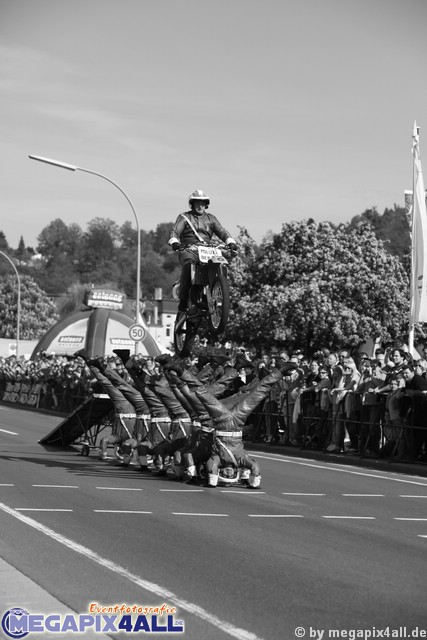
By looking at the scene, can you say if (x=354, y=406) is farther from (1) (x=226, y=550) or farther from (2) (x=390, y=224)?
(2) (x=390, y=224)

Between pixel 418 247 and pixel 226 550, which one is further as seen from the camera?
pixel 418 247

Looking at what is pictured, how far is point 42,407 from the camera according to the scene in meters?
45.9

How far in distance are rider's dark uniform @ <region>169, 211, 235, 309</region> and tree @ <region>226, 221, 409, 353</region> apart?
124 ft

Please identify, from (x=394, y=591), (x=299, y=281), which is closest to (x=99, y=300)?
(x=299, y=281)

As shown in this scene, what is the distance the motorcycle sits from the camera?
15.8 meters

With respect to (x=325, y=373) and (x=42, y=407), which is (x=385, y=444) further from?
(x=42, y=407)

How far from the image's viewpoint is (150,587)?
8.66 metres

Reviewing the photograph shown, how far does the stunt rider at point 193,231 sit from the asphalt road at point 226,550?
317cm

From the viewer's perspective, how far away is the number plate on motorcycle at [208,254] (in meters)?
16.1

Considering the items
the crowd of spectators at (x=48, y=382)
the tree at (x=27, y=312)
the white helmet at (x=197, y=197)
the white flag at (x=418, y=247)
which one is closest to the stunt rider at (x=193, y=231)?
the white helmet at (x=197, y=197)

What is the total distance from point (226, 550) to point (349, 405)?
11.8m

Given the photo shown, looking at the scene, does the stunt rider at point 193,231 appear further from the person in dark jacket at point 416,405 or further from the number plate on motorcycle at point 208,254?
the person in dark jacket at point 416,405

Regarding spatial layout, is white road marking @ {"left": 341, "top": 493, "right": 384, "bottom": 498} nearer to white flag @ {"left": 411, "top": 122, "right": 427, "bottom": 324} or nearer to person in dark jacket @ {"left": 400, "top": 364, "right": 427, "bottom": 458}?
person in dark jacket @ {"left": 400, "top": 364, "right": 427, "bottom": 458}

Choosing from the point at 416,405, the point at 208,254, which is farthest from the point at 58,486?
the point at 416,405
